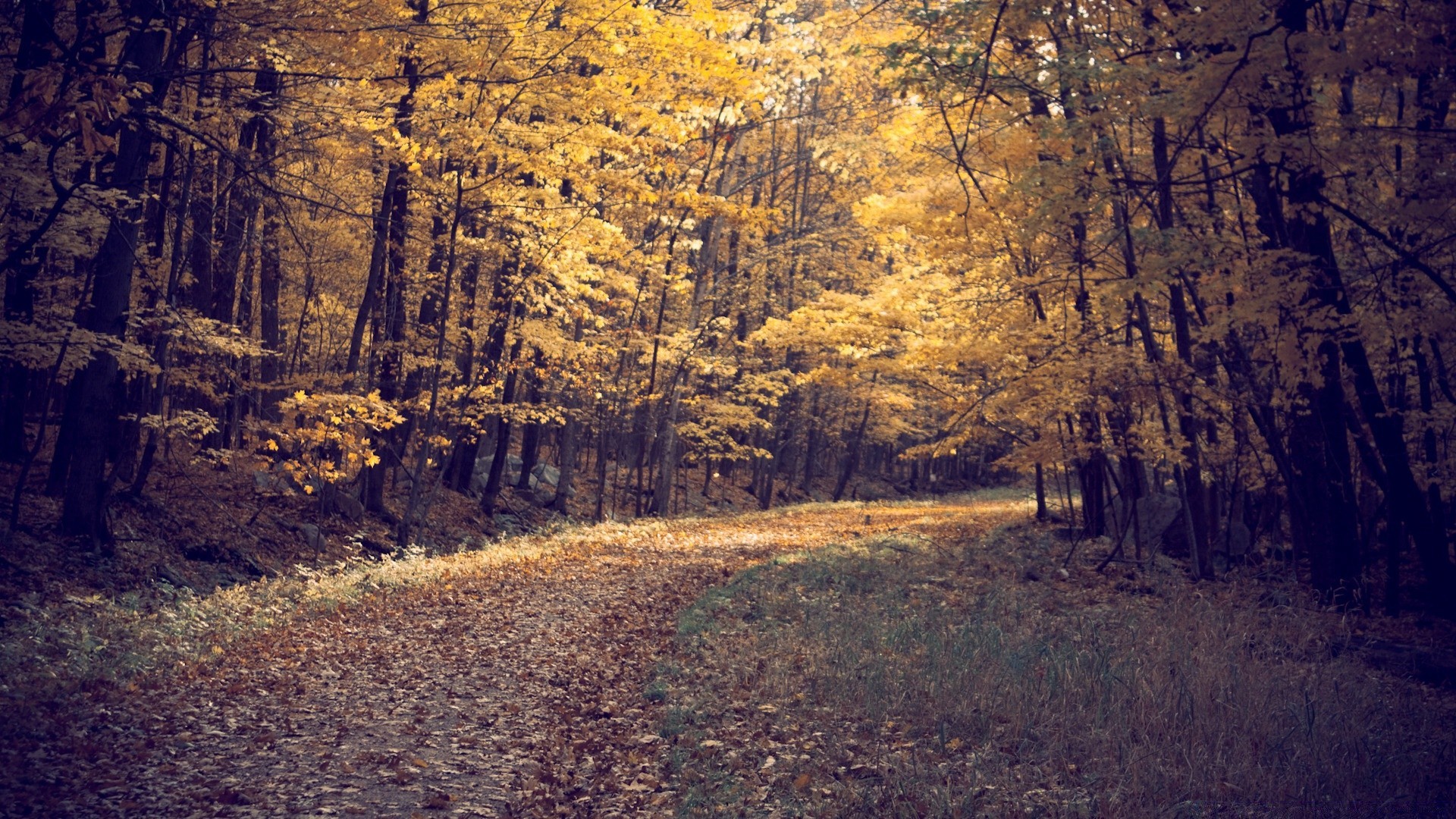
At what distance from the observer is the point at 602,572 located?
1297cm

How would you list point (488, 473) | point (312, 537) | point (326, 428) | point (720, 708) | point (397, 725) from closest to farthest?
point (397, 725)
point (720, 708)
point (326, 428)
point (312, 537)
point (488, 473)

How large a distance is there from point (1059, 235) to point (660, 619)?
892 centimetres

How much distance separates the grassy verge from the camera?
4.93 meters

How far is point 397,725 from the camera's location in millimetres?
6305

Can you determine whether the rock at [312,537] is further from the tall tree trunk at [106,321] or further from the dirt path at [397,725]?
the dirt path at [397,725]

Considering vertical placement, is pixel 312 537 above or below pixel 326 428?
below

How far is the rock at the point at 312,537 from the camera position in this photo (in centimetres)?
1429

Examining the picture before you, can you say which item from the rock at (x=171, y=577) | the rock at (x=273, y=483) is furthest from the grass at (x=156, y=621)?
the rock at (x=273, y=483)

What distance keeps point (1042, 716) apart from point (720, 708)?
8.10ft

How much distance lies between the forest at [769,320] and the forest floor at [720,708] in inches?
4.7

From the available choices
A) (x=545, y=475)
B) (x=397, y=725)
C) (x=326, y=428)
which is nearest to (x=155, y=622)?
(x=397, y=725)

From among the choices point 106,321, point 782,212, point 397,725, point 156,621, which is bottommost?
point 397,725

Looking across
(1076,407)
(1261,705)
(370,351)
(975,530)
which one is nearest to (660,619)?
(1261,705)

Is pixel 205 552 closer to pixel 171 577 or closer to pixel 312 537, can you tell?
pixel 171 577
